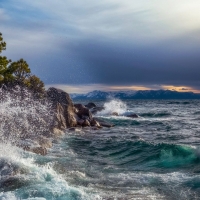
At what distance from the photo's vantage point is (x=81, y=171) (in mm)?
19531

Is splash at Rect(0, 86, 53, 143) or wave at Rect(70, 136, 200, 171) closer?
wave at Rect(70, 136, 200, 171)

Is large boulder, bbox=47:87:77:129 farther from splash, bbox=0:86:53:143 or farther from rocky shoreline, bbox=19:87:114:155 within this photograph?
splash, bbox=0:86:53:143

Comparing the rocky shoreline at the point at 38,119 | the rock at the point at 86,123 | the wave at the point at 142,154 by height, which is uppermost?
the rocky shoreline at the point at 38,119

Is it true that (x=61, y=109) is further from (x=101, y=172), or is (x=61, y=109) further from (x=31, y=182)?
(x=31, y=182)

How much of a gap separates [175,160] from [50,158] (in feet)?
30.1

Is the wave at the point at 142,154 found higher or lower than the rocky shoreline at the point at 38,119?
lower

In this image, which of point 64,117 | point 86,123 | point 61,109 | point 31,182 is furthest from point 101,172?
point 86,123

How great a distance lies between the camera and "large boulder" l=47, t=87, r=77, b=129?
39506 millimetres

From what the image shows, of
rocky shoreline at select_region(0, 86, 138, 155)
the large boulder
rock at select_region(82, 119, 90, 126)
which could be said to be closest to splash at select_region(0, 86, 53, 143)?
rocky shoreline at select_region(0, 86, 138, 155)

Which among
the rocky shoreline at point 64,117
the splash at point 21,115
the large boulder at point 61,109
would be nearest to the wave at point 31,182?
the splash at point 21,115

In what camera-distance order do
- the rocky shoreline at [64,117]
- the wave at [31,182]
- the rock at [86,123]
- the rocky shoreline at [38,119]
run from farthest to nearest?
the rock at [86,123]
the rocky shoreline at [64,117]
the rocky shoreline at [38,119]
the wave at [31,182]

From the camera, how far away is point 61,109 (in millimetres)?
42156

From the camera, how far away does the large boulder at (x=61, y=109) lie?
130ft

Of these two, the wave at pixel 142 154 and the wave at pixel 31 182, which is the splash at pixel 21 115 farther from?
the wave at pixel 31 182
